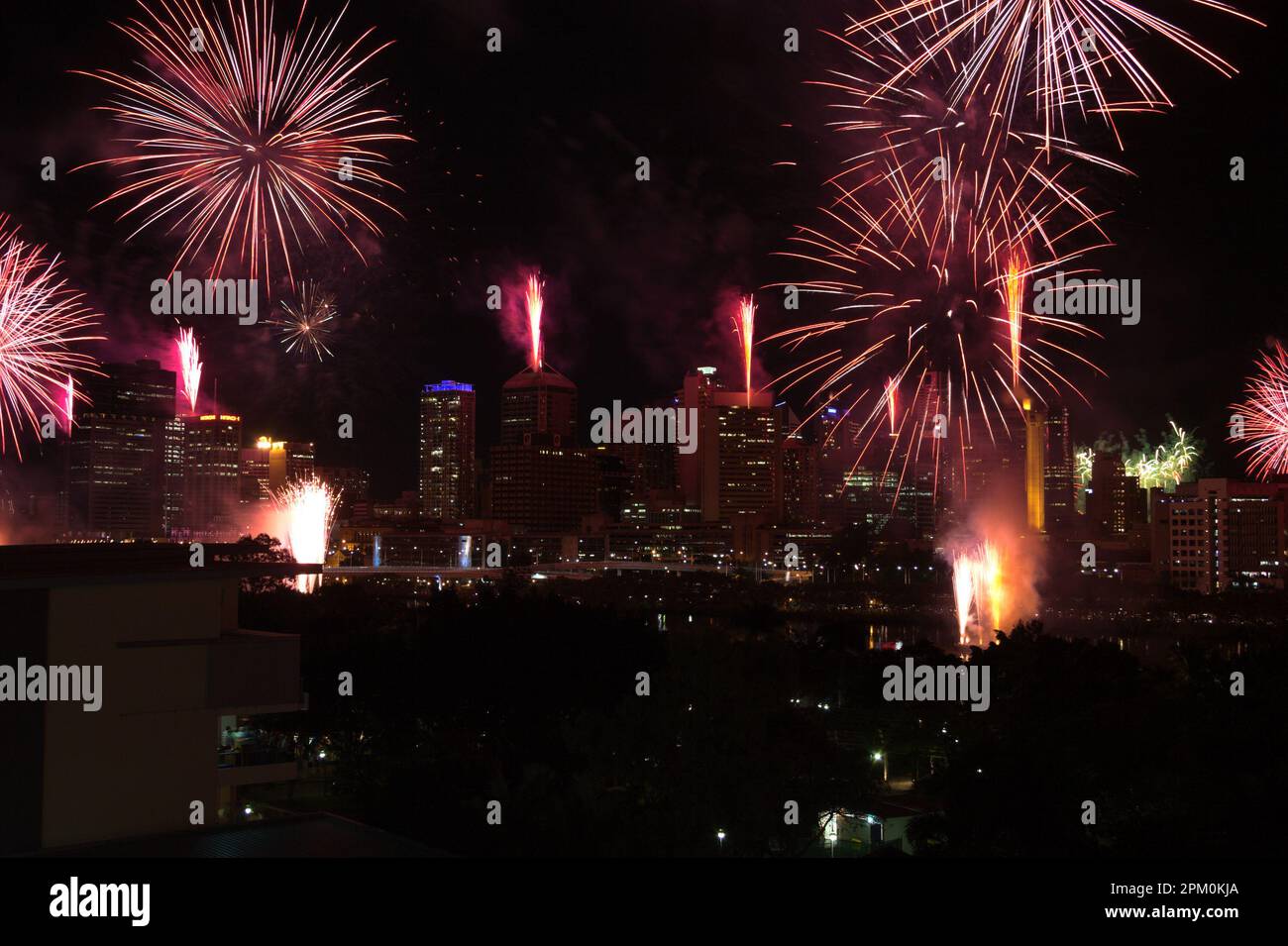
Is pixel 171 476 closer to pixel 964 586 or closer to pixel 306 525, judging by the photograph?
pixel 306 525

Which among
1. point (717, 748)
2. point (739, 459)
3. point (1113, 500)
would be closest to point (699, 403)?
point (739, 459)

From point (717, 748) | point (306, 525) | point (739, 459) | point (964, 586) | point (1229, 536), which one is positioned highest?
point (739, 459)

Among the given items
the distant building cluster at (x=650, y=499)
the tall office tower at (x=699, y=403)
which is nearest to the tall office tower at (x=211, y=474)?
the distant building cluster at (x=650, y=499)

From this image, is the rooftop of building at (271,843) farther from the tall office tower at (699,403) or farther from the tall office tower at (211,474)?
the tall office tower at (699,403)

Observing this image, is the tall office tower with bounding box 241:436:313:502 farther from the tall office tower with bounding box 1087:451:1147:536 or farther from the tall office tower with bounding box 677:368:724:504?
the tall office tower with bounding box 1087:451:1147:536
